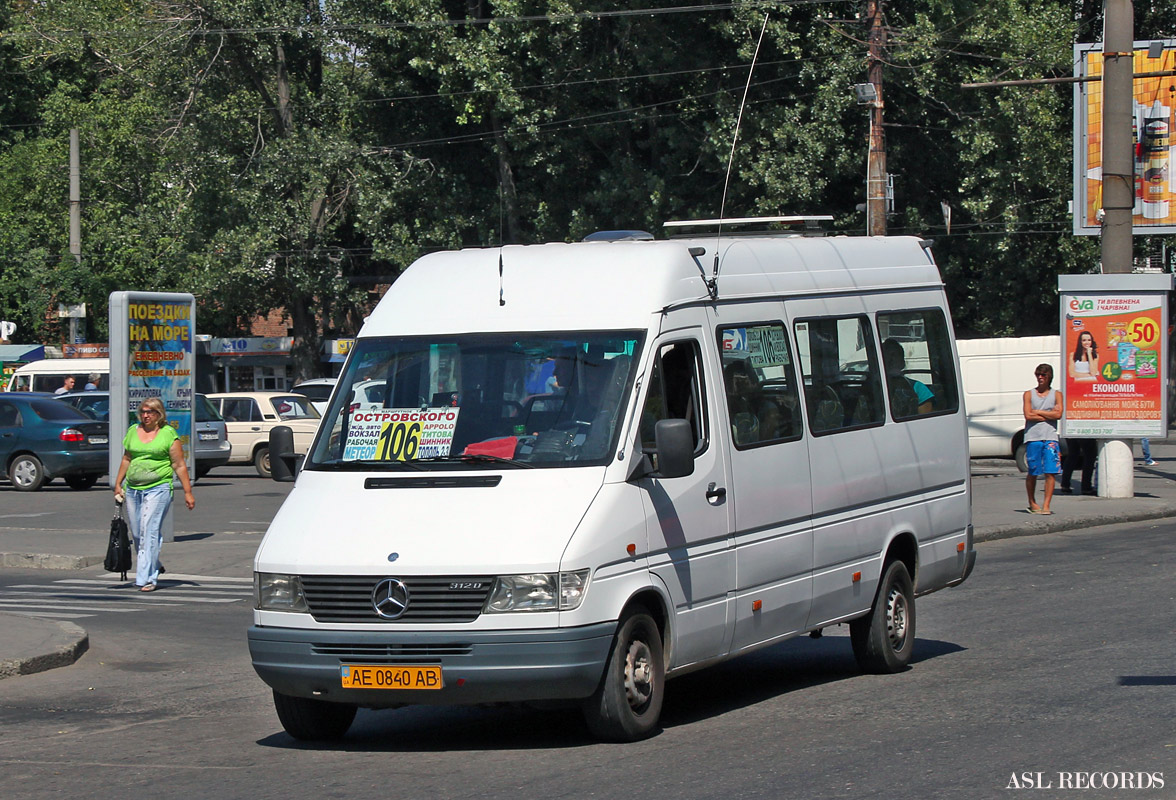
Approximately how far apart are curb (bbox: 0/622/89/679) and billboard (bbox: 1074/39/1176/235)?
935 inches

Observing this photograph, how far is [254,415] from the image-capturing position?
3291 cm

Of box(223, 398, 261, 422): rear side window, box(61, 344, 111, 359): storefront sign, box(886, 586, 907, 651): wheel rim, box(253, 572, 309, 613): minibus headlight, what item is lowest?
box(886, 586, 907, 651): wheel rim

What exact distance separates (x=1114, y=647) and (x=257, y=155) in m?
38.1

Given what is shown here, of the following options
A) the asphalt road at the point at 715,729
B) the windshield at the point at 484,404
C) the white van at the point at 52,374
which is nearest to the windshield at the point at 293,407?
the white van at the point at 52,374

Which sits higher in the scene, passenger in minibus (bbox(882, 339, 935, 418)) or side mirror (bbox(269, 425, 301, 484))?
passenger in minibus (bbox(882, 339, 935, 418))

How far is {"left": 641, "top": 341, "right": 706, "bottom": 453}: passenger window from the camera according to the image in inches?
313

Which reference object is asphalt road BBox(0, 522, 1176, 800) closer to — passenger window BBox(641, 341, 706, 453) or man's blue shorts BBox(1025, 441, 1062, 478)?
passenger window BBox(641, 341, 706, 453)

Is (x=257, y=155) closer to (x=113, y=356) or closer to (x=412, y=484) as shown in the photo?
(x=113, y=356)

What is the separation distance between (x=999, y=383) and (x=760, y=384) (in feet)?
79.0

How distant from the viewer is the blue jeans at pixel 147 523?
Result: 14.9 meters

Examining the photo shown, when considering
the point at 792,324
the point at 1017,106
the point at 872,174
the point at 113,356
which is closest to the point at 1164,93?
the point at 1017,106

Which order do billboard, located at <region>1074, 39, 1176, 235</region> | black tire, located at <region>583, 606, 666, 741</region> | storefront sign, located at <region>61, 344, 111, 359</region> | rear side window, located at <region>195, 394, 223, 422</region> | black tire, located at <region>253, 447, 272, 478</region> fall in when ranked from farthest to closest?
storefront sign, located at <region>61, 344, 111, 359</region>, black tire, located at <region>253, 447, 272, 478</region>, billboard, located at <region>1074, 39, 1176, 235</region>, rear side window, located at <region>195, 394, 223, 422</region>, black tire, located at <region>583, 606, 666, 741</region>

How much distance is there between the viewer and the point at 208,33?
1678 inches

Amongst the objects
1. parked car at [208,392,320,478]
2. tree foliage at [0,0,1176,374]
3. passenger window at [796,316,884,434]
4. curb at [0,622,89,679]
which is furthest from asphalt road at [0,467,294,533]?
tree foliage at [0,0,1176,374]
